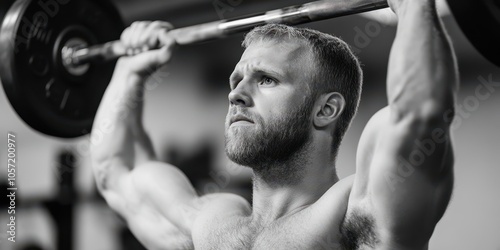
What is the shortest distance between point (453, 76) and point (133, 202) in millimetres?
1042

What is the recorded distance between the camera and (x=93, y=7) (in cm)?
194

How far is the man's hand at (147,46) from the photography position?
1.67 meters

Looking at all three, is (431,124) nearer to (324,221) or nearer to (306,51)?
(324,221)

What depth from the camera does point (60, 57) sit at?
1.90 meters

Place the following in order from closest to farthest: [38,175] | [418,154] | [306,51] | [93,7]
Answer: [418,154], [306,51], [93,7], [38,175]

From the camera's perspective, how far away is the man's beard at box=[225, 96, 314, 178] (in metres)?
1.36

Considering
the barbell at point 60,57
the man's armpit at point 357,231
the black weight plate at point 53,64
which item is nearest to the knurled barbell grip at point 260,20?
the barbell at point 60,57

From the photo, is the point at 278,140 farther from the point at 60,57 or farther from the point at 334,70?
the point at 60,57

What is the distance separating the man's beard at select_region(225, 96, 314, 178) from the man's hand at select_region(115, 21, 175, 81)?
0.42 m

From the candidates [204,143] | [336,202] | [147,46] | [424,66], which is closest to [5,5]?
[147,46]

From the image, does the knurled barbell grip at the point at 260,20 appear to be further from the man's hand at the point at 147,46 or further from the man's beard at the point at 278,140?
the man's beard at the point at 278,140

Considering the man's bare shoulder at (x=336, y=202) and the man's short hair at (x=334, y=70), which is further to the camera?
the man's short hair at (x=334, y=70)

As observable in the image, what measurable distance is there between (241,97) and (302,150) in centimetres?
18

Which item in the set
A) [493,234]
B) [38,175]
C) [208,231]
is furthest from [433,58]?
[38,175]
